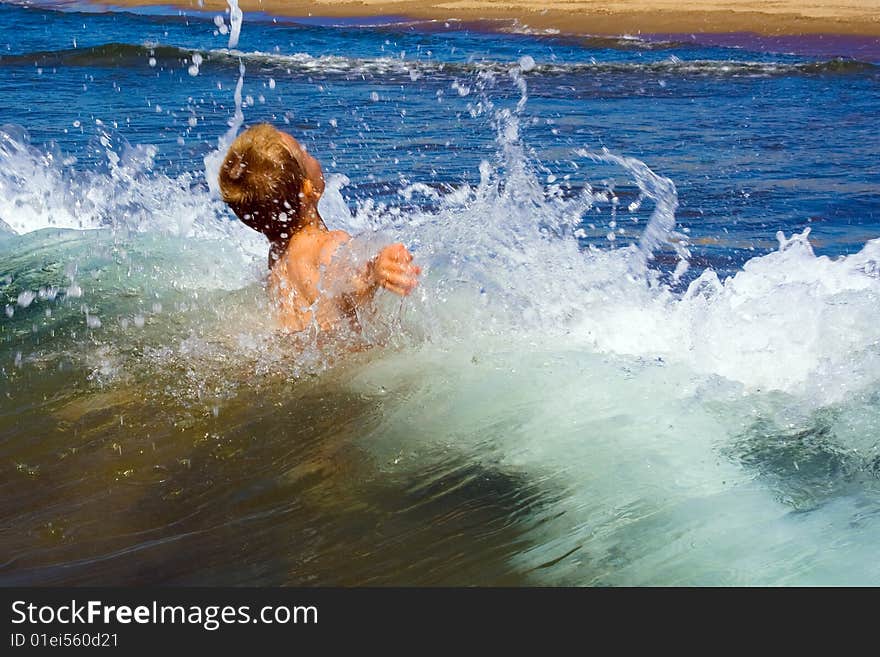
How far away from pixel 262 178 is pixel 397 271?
0.68 meters

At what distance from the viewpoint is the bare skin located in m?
3.73

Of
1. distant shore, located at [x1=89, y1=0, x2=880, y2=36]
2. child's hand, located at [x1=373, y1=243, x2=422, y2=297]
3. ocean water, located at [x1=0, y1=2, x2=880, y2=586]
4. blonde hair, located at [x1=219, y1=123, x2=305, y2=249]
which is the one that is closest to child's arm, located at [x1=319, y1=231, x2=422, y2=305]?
child's hand, located at [x1=373, y1=243, x2=422, y2=297]

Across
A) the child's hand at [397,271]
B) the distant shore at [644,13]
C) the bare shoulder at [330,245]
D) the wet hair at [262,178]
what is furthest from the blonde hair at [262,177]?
the distant shore at [644,13]

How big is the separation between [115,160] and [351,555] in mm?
5615

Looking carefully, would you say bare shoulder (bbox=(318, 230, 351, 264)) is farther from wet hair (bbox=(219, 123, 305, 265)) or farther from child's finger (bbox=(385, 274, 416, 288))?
child's finger (bbox=(385, 274, 416, 288))

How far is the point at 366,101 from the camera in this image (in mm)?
10430

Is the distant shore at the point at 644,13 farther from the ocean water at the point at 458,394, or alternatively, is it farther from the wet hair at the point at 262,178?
the wet hair at the point at 262,178

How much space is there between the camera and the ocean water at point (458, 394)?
2893 mm

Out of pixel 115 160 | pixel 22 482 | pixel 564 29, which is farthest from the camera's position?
pixel 564 29

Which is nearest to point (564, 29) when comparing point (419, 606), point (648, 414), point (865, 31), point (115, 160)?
point (865, 31)

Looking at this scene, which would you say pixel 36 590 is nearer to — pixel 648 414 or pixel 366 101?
pixel 648 414

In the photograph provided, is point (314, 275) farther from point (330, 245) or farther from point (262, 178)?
point (262, 178)

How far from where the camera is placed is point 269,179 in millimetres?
3723

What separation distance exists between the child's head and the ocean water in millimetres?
273
